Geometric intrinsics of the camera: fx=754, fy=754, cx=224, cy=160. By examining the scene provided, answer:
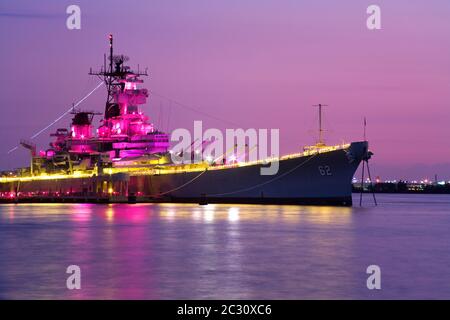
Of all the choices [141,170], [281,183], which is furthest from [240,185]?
[141,170]

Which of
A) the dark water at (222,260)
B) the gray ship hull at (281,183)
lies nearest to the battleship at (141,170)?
the gray ship hull at (281,183)

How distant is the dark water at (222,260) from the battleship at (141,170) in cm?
2089

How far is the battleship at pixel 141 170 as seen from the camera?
6712 cm

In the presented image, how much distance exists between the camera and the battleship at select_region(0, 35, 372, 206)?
220ft

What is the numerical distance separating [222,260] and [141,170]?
5539cm

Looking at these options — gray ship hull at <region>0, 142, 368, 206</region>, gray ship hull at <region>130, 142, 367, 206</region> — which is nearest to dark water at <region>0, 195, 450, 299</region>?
gray ship hull at <region>130, 142, 367, 206</region>

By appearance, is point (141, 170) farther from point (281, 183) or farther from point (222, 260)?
point (222, 260)

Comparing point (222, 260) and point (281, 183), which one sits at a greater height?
point (281, 183)

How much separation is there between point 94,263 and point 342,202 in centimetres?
4648

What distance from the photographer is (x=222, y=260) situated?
27.5 meters

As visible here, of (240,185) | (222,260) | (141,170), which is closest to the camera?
(222,260)

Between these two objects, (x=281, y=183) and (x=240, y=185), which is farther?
(x=240, y=185)

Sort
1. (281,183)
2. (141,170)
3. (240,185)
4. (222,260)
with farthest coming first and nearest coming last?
1. (141,170)
2. (240,185)
3. (281,183)
4. (222,260)
